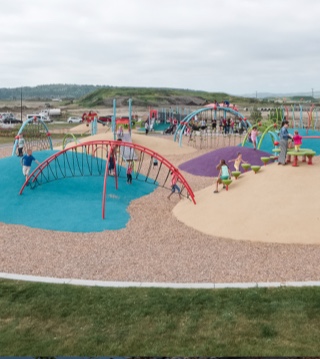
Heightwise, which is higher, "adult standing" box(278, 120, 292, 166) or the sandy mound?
"adult standing" box(278, 120, 292, 166)

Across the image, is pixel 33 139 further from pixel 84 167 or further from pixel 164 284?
pixel 164 284

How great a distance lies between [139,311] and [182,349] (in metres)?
1.81

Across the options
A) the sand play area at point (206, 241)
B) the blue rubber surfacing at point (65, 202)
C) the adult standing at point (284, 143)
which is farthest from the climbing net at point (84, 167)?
the adult standing at point (284, 143)

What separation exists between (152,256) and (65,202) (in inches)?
263

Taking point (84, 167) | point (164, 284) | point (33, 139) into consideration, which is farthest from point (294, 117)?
point (164, 284)

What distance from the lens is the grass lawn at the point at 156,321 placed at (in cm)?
826

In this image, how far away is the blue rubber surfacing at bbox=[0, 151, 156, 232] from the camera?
17344mm

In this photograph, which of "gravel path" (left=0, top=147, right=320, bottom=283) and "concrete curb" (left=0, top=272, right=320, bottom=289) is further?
"gravel path" (left=0, top=147, right=320, bottom=283)

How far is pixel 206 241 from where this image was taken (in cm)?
1529

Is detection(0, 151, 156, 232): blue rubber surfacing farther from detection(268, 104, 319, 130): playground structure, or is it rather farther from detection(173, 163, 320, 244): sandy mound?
detection(268, 104, 319, 130): playground structure

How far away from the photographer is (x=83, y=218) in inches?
698

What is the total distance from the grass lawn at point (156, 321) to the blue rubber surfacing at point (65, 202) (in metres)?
6.01

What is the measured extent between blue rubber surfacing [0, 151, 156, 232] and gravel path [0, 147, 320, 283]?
741mm

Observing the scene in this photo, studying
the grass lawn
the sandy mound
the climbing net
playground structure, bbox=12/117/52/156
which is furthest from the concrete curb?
playground structure, bbox=12/117/52/156
